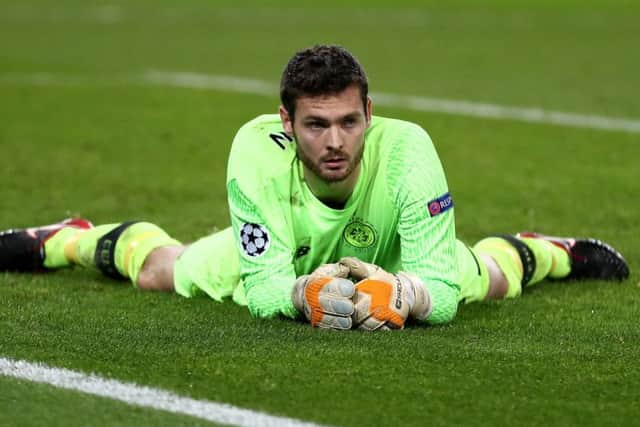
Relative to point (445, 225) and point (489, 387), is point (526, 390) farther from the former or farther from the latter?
point (445, 225)

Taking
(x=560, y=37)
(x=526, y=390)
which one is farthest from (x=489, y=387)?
(x=560, y=37)

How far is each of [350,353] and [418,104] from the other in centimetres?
941

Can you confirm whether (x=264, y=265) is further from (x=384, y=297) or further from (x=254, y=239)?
(x=384, y=297)

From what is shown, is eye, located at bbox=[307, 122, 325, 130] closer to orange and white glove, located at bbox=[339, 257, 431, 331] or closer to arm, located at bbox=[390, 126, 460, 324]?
arm, located at bbox=[390, 126, 460, 324]

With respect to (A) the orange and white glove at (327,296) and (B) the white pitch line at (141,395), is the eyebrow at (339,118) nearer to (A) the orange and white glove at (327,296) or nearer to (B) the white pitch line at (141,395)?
(A) the orange and white glove at (327,296)

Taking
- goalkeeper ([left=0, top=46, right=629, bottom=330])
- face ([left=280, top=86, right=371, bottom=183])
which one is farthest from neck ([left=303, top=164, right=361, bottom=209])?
face ([left=280, top=86, right=371, bottom=183])

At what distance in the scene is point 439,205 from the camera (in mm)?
6238

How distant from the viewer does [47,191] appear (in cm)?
1059

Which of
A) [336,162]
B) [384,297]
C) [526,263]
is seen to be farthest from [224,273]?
[526,263]

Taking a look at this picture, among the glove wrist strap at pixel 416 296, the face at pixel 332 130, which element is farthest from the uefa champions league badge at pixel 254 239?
the glove wrist strap at pixel 416 296

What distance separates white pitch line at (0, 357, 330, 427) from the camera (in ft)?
15.8

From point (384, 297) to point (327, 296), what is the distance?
24 cm

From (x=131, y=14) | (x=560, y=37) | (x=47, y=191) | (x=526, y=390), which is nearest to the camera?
(x=526, y=390)

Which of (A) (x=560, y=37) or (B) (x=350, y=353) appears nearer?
(B) (x=350, y=353)
